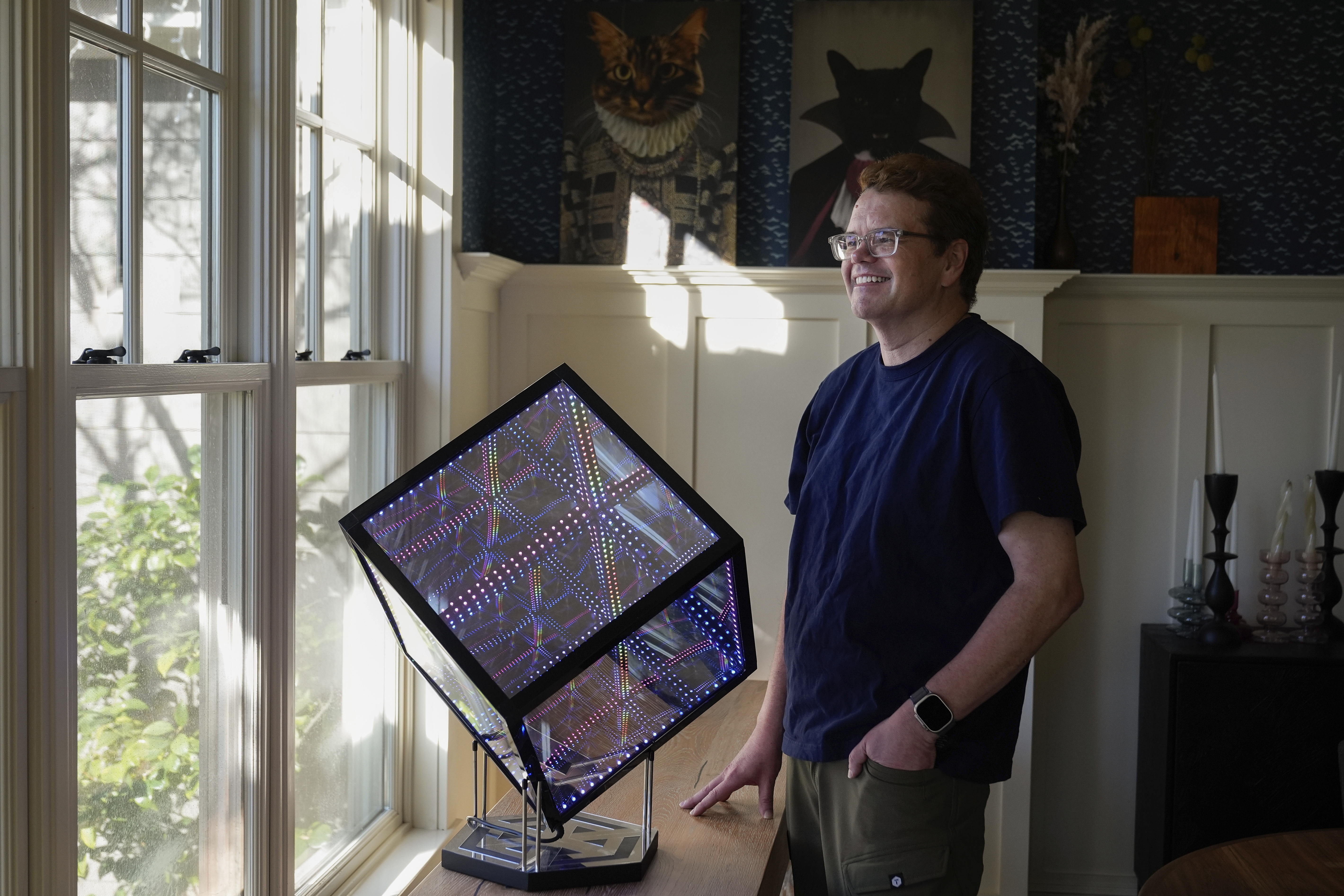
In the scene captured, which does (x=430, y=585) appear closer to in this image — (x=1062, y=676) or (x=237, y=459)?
(x=237, y=459)

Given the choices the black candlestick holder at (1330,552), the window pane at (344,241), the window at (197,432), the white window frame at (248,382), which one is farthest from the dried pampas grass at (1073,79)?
the window pane at (344,241)

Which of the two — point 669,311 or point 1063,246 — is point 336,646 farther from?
point 1063,246

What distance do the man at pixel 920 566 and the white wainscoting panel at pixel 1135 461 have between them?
1.74 metres

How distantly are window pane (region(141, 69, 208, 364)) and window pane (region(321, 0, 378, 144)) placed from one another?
0.50 meters

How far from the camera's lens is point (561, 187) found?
3182 mm

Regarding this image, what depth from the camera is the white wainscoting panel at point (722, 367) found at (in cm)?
309

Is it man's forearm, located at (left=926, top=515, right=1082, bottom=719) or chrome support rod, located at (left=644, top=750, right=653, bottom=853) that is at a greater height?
man's forearm, located at (left=926, top=515, right=1082, bottom=719)

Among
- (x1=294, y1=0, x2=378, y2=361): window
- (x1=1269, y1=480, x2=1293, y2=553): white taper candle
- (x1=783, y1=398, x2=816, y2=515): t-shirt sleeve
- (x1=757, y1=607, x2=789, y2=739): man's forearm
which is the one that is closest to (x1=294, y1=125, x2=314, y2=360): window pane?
(x1=294, y1=0, x2=378, y2=361): window

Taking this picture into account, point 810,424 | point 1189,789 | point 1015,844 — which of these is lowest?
point 1015,844

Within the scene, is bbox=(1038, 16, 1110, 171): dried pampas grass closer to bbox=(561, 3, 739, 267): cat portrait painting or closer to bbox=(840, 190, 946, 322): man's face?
bbox=(561, 3, 739, 267): cat portrait painting

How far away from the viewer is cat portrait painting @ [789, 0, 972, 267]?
307cm

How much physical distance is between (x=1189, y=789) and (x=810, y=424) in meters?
1.83

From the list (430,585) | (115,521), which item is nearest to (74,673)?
(115,521)

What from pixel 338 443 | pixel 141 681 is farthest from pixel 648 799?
pixel 338 443
